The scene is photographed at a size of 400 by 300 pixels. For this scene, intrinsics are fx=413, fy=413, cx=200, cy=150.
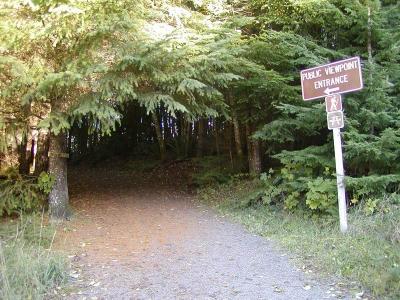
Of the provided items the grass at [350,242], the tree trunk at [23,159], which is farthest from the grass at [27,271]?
the tree trunk at [23,159]

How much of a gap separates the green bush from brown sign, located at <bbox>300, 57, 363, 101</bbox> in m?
5.69

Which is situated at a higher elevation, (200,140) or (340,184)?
→ (200,140)

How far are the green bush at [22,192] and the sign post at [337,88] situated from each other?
5743 millimetres

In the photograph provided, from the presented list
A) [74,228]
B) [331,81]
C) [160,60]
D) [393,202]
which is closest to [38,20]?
[160,60]

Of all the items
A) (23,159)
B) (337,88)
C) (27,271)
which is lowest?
(27,271)

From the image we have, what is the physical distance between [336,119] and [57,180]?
5934 millimetres

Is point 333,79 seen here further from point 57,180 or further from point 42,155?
point 42,155

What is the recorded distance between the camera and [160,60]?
7.75 m

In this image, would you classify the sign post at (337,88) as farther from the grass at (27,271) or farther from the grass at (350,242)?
the grass at (27,271)

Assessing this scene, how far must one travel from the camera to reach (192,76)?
8.41 metres

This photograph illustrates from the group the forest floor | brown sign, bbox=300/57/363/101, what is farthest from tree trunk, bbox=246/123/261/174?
brown sign, bbox=300/57/363/101

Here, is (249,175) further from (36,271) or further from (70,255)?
(36,271)

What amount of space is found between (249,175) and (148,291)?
741 cm

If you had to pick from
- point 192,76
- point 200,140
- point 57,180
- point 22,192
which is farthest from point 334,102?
point 200,140
